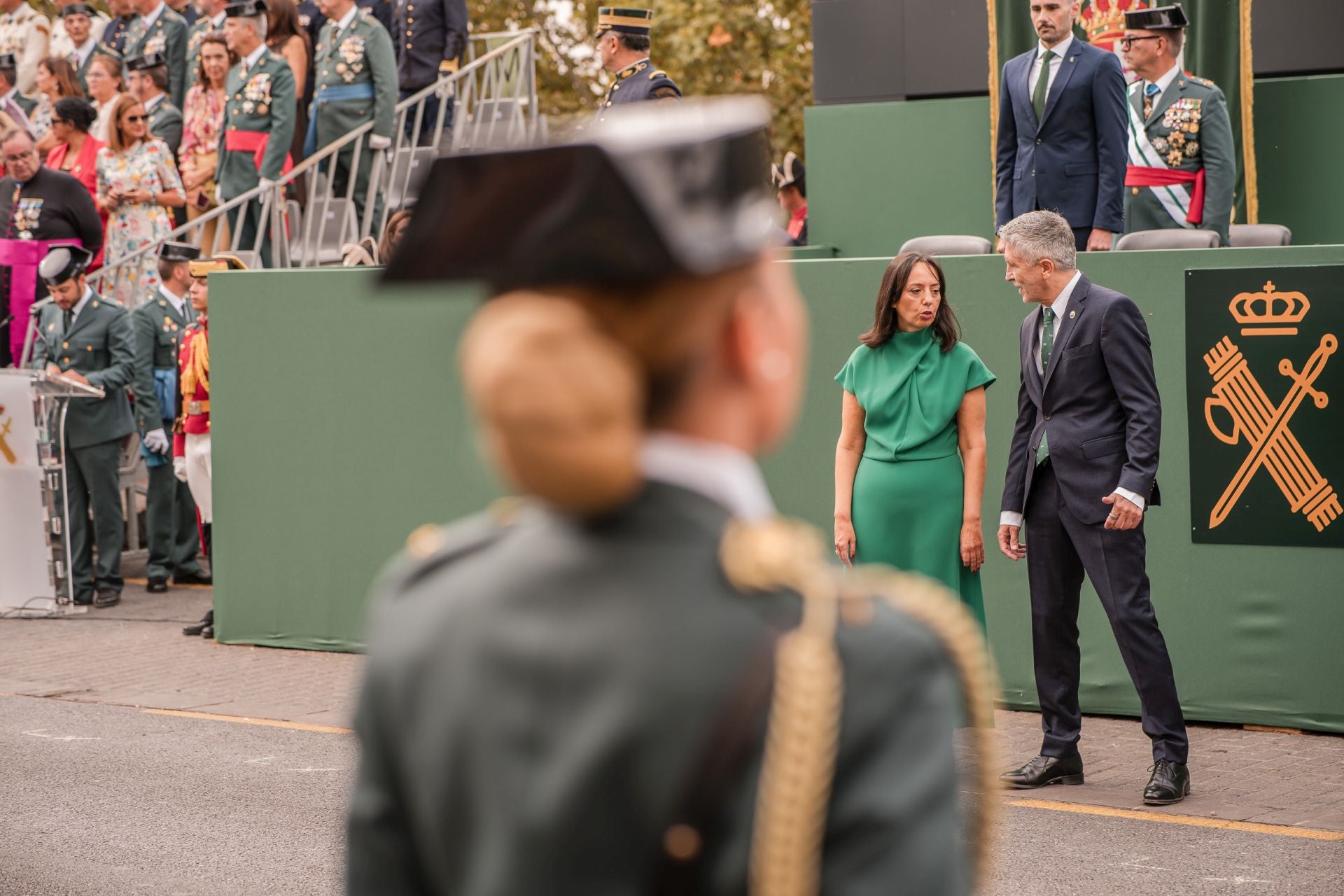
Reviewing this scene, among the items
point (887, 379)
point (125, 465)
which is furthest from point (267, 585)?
point (887, 379)

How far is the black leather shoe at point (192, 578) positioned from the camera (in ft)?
43.6

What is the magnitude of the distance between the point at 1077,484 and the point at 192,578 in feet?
27.8

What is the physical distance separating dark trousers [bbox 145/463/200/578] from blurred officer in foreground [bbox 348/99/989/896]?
1152cm

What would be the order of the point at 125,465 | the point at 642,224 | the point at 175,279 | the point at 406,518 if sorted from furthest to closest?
the point at 125,465 → the point at 175,279 → the point at 406,518 → the point at 642,224

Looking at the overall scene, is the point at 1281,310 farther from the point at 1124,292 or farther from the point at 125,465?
the point at 125,465

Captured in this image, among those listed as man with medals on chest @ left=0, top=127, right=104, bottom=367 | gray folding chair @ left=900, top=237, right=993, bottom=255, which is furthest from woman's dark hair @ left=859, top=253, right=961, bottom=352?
man with medals on chest @ left=0, top=127, right=104, bottom=367

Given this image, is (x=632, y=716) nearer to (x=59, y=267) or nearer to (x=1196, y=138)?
(x=1196, y=138)

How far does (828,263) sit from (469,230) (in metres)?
7.15

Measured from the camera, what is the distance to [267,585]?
416 inches

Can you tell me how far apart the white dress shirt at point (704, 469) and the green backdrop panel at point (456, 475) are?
6.45m

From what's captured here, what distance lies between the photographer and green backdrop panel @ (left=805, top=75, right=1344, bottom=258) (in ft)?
36.8

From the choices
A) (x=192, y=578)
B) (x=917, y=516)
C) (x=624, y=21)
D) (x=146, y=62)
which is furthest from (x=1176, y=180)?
(x=146, y=62)

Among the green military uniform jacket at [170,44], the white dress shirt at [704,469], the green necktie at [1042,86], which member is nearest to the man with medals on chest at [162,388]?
the green military uniform jacket at [170,44]

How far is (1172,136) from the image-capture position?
31.4 ft
